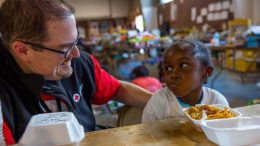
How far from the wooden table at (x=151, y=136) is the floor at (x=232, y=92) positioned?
6.25ft

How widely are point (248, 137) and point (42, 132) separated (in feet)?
1.81

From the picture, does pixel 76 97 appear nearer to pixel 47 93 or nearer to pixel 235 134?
pixel 47 93

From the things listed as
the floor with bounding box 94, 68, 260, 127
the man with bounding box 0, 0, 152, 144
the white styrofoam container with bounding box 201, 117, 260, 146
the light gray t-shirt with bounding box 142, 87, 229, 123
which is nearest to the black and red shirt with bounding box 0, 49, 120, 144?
the man with bounding box 0, 0, 152, 144

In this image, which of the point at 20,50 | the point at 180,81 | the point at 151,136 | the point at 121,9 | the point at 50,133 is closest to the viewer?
the point at 50,133

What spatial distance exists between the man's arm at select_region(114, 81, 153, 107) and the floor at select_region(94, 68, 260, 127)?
141cm

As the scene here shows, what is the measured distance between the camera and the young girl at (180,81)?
1140 millimetres

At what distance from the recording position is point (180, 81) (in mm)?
1146

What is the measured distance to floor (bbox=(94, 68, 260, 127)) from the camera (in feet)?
10.3

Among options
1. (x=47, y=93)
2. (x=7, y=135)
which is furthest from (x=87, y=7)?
(x=7, y=135)

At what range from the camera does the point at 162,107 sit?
116 centimetres

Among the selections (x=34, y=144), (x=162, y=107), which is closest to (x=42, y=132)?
(x=34, y=144)

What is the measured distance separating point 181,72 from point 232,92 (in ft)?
10.5

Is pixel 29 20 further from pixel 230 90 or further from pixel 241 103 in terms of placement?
pixel 230 90

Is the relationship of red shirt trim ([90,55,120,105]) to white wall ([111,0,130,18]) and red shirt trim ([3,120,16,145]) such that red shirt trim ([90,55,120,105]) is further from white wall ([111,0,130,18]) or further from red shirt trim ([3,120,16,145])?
white wall ([111,0,130,18])
